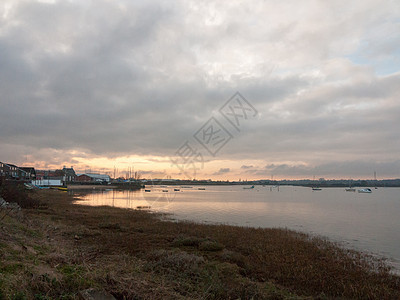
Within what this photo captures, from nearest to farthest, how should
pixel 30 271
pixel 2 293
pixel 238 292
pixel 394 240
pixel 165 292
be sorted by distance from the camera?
pixel 2 293 → pixel 30 271 → pixel 165 292 → pixel 238 292 → pixel 394 240

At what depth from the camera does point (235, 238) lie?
18.9 meters

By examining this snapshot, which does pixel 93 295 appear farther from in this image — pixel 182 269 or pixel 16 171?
pixel 16 171

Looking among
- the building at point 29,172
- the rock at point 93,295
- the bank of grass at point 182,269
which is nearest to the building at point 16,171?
the building at point 29,172

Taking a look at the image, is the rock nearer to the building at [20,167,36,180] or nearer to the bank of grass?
the bank of grass

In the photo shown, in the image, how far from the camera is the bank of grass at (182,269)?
660 centimetres

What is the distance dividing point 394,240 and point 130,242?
75.3 ft

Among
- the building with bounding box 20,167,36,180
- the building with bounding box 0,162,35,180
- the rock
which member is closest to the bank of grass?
the rock

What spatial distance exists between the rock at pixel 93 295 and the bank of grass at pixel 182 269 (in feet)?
0.56

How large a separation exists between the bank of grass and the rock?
0.17 meters

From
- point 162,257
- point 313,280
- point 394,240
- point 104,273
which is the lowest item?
point 394,240

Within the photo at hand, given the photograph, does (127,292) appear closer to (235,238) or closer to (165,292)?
(165,292)

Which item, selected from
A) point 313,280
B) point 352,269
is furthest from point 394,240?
point 313,280

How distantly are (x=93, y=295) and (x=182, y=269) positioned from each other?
14.8 feet

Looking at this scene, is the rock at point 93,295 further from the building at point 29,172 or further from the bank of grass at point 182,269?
the building at point 29,172
